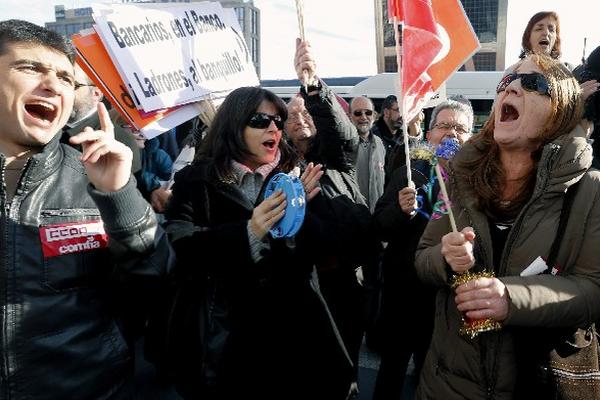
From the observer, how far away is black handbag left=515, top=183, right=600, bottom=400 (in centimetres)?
146

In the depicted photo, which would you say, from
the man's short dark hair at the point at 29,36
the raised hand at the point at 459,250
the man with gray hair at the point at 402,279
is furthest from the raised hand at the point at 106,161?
the man with gray hair at the point at 402,279

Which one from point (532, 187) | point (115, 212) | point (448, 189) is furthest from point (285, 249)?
point (532, 187)

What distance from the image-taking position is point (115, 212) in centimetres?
129

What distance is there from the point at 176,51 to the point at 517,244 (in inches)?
85.7

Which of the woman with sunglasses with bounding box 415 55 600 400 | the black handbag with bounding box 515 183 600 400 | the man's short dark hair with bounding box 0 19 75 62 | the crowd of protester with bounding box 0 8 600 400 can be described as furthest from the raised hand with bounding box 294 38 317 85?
the black handbag with bounding box 515 183 600 400

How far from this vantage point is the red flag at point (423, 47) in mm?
2029

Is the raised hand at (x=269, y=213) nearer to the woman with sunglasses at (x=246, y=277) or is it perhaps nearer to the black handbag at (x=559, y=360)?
the woman with sunglasses at (x=246, y=277)

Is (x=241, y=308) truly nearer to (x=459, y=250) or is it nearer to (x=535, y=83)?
(x=459, y=250)

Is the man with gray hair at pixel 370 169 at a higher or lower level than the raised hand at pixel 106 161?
lower

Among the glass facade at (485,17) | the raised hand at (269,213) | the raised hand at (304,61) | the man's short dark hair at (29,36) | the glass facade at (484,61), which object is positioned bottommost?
the glass facade at (484,61)

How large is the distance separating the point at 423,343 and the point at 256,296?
1114mm

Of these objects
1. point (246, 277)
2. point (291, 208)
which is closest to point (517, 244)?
point (291, 208)

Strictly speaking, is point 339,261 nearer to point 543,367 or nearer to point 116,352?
point 543,367

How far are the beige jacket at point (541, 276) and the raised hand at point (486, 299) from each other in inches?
1.0
